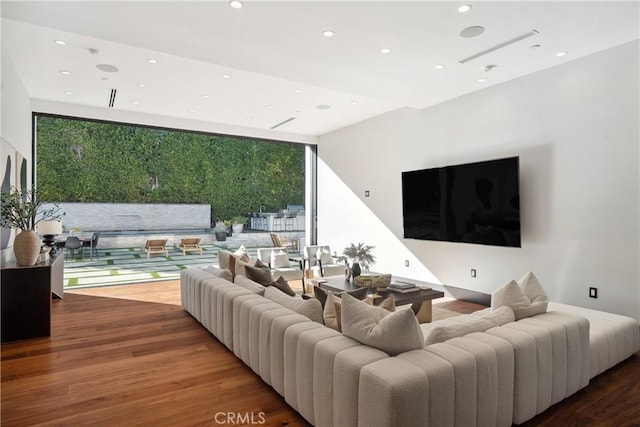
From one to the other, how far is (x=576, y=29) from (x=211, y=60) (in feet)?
12.3

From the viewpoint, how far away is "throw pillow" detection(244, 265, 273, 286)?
4004 mm

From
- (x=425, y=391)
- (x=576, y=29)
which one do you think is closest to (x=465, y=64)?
(x=576, y=29)

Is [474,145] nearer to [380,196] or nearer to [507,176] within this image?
[507,176]

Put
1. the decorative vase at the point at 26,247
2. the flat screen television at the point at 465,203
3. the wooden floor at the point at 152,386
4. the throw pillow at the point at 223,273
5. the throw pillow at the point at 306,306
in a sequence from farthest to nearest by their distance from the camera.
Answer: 1. the flat screen television at the point at 465,203
2. the throw pillow at the point at 223,273
3. the decorative vase at the point at 26,247
4. the throw pillow at the point at 306,306
5. the wooden floor at the point at 152,386

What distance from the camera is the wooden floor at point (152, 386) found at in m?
2.42

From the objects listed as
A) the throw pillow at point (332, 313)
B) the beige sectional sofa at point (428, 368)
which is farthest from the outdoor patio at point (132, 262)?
the throw pillow at point (332, 313)

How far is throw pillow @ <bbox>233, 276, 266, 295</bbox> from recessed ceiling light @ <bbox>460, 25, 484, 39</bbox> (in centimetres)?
312

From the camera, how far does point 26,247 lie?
13.0 feet

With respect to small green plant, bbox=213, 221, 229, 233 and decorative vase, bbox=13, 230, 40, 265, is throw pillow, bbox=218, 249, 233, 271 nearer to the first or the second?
decorative vase, bbox=13, 230, 40, 265

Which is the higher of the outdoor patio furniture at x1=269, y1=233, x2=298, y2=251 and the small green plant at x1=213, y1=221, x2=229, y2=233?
the small green plant at x1=213, y1=221, x2=229, y2=233

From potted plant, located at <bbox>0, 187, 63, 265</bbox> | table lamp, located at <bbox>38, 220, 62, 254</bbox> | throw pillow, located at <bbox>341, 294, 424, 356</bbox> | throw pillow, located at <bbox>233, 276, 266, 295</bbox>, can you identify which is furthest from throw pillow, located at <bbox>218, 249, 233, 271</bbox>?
throw pillow, located at <bbox>341, 294, 424, 356</bbox>

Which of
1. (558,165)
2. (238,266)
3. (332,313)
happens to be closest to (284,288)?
(238,266)

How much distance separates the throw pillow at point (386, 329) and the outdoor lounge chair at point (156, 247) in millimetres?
6127

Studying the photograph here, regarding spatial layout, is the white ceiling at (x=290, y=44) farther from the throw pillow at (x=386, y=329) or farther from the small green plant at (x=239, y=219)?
the small green plant at (x=239, y=219)
